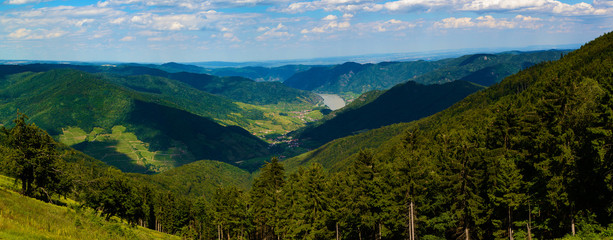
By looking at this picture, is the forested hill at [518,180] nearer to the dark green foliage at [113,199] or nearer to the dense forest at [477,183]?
the dense forest at [477,183]

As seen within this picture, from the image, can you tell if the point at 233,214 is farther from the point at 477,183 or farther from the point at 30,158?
the point at 477,183

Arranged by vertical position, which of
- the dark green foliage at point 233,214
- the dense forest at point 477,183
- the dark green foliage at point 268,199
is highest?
the dense forest at point 477,183

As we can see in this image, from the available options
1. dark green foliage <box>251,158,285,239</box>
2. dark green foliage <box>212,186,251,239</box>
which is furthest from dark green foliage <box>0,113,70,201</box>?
dark green foliage <box>212,186,251,239</box>

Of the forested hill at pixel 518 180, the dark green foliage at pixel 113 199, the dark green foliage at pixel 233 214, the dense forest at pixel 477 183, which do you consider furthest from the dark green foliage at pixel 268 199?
the dark green foliage at pixel 113 199

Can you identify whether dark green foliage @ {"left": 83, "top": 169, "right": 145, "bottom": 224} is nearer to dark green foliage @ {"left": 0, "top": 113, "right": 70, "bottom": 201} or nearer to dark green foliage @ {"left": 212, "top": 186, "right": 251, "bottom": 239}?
dark green foliage @ {"left": 212, "top": 186, "right": 251, "bottom": 239}

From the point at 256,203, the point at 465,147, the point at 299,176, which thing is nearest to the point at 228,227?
the point at 256,203

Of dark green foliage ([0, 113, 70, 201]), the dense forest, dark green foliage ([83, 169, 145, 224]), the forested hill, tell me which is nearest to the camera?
the forested hill

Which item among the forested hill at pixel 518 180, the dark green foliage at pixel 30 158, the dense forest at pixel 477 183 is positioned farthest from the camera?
the dark green foliage at pixel 30 158

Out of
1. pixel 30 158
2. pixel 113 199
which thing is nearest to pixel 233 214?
pixel 113 199

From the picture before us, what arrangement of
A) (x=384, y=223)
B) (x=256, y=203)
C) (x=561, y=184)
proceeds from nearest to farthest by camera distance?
1. (x=561, y=184)
2. (x=384, y=223)
3. (x=256, y=203)

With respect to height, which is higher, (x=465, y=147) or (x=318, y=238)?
(x=465, y=147)

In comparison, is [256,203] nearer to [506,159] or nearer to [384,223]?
[384,223]
